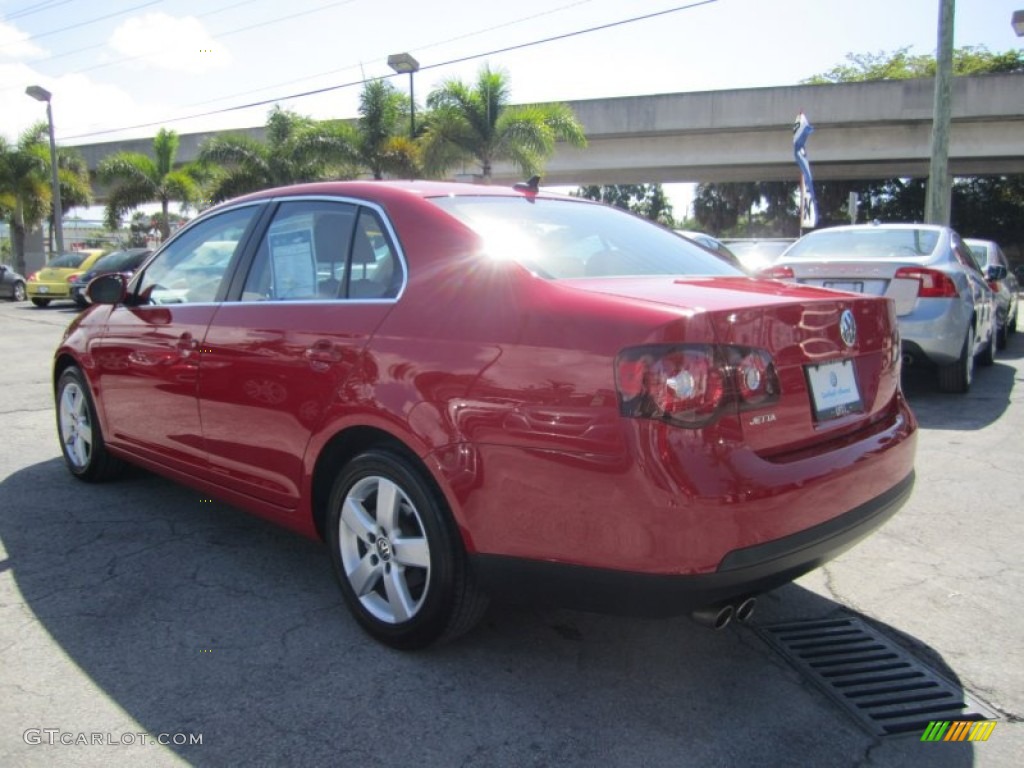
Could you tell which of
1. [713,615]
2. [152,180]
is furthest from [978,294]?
[152,180]

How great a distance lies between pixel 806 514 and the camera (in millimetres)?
2326

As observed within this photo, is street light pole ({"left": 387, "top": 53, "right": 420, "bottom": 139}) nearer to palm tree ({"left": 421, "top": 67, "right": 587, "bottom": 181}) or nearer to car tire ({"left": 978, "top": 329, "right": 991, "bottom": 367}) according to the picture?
palm tree ({"left": 421, "top": 67, "right": 587, "bottom": 181})

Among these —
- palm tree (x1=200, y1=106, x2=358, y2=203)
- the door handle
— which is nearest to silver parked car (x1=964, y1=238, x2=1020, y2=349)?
the door handle

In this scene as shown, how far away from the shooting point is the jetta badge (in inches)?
103

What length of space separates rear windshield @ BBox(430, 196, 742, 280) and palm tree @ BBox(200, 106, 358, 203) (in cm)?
2352

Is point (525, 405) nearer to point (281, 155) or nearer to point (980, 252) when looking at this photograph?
point (980, 252)

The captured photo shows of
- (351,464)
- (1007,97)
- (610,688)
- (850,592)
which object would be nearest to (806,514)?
(610,688)

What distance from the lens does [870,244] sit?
731 centimetres

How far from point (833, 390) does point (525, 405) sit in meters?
0.99

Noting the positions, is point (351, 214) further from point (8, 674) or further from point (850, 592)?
point (850, 592)

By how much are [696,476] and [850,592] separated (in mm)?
1628

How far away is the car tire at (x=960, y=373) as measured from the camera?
7086 mm

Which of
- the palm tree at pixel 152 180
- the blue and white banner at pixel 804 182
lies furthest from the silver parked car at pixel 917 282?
the palm tree at pixel 152 180

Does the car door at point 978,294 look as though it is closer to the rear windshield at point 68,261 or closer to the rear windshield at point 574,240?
the rear windshield at point 574,240
